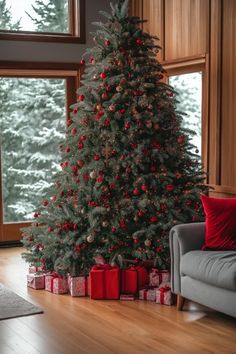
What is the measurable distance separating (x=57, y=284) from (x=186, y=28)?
314 cm

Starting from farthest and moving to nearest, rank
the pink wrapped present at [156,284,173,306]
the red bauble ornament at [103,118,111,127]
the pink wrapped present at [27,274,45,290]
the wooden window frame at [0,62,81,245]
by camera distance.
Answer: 1. the wooden window frame at [0,62,81,245]
2. the pink wrapped present at [27,274,45,290]
3. the red bauble ornament at [103,118,111,127]
4. the pink wrapped present at [156,284,173,306]

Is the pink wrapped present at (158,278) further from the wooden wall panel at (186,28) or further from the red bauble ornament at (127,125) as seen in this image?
the wooden wall panel at (186,28)

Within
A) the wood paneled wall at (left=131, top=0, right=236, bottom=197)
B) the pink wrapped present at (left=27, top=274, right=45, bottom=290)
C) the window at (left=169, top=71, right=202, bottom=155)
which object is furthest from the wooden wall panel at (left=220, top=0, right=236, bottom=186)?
the pink wrapped present at (left=27, top=274, right=45, bottom=290)

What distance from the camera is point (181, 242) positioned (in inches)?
204

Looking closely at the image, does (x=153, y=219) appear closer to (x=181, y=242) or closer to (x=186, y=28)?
(x=181, y=242)

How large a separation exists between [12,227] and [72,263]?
245 cm

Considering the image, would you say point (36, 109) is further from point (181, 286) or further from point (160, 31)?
point (181, 286)

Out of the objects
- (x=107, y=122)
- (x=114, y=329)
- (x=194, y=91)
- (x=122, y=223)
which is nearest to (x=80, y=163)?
(x=107, y=122)

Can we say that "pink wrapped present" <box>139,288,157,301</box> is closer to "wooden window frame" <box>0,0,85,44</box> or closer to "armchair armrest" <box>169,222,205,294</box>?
"armchair armrest" <box>169,222,205,294</box>

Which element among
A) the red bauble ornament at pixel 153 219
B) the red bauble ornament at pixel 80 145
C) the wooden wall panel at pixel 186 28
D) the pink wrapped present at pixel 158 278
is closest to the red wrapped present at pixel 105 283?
the pink wrapped present at pixel 158 278

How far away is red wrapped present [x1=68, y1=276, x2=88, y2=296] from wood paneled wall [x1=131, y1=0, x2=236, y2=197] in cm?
179

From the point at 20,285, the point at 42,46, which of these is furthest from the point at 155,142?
the point at 42,46

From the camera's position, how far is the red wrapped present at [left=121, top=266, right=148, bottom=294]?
5.69 m

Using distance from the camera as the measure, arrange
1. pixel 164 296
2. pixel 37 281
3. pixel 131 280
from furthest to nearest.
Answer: pixel 37 281, pixel 131 280, pixel 164 296
